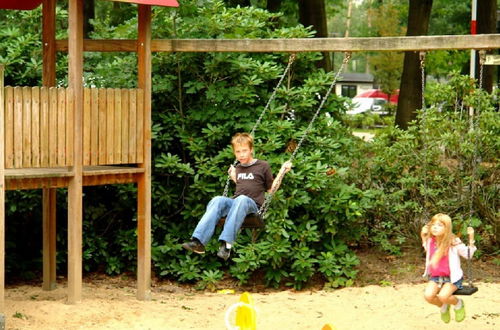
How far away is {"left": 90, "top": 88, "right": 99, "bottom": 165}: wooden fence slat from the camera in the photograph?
362 inches

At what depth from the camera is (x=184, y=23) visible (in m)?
11.4

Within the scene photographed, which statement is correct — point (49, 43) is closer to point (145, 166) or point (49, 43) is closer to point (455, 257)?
point (145, 166)

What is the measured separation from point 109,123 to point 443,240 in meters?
3.67

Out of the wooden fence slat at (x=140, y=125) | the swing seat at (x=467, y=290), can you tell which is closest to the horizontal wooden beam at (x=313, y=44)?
the wooden fence slat at (x=140, y=125)

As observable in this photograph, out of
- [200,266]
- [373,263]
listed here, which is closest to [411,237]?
[373,263]

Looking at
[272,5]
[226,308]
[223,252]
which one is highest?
[272,5]

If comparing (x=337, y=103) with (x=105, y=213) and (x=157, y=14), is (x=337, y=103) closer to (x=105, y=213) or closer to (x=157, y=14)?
(x=157, y=14)

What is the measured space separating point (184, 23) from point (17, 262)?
3.69m

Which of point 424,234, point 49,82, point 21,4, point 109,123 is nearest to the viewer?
point 424,234

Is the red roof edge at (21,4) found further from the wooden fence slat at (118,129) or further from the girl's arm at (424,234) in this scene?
the girl's arm at (424,234)

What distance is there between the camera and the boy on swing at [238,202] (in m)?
8.51

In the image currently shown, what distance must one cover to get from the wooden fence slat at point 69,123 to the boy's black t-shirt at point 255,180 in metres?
1.70

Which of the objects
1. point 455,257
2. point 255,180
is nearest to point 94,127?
point 255,180

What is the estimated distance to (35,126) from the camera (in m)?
A: 8.64
